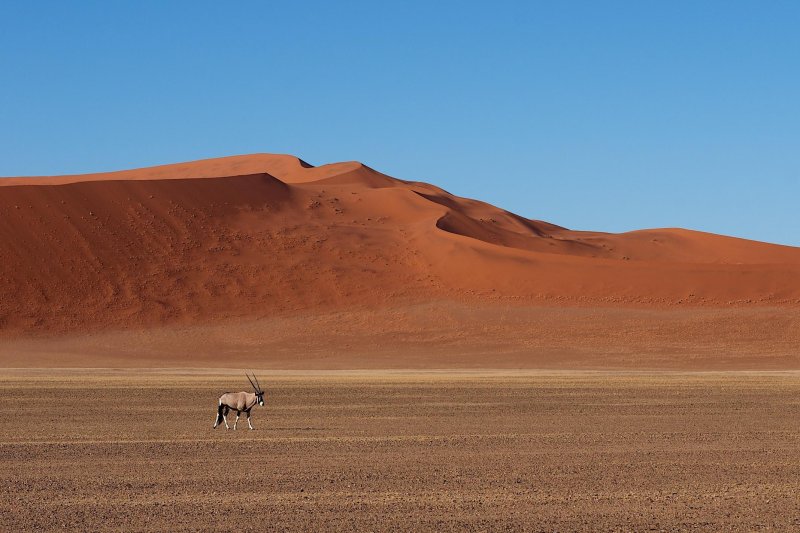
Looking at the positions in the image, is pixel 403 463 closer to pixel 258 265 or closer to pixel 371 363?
pixel 371 363

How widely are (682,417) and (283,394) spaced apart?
10653 mm

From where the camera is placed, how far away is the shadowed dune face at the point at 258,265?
68.5m

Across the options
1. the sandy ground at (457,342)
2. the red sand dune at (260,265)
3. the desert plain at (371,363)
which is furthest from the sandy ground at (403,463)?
the red sand dune at (260,265)

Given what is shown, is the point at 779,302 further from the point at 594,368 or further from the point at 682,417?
the point at 682,417

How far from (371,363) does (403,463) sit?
127ft

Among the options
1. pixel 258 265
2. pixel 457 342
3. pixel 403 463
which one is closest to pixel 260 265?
pixel 258 265

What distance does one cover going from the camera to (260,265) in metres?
75.1

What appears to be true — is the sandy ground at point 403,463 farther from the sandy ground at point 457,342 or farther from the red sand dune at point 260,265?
the red sand dune at point 260,265

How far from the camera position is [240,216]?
271 feet

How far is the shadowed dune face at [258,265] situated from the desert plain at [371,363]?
202 mm

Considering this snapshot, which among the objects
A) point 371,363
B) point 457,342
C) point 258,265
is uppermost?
point 258,265

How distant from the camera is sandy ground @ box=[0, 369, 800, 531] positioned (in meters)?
11.7

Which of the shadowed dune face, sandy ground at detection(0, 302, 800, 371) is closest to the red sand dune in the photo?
the shadowed dune face

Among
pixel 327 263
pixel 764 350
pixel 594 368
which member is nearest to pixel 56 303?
pixel 327 263
